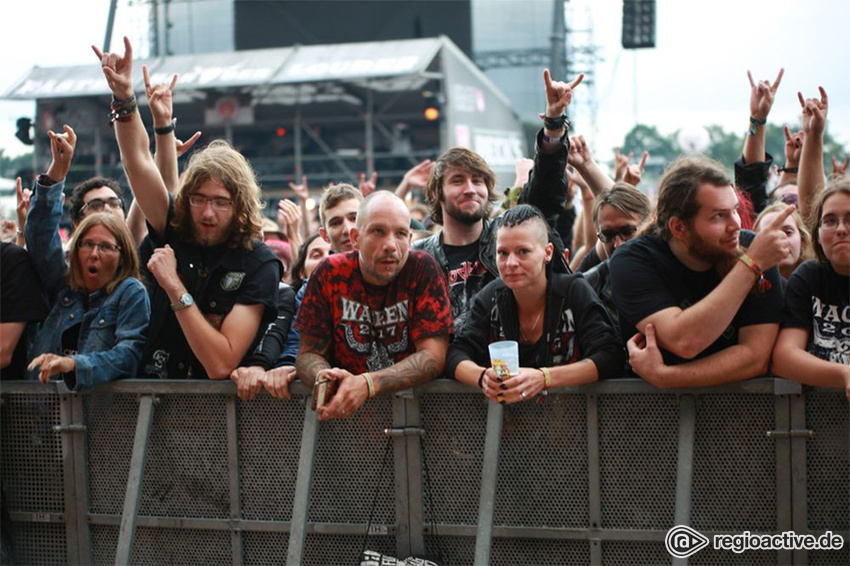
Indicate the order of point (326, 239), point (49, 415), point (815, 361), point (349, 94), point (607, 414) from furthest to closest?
point (349, 94)
point (326, 239)
point (49, 415)
point (607, 414)
point (815, 361)

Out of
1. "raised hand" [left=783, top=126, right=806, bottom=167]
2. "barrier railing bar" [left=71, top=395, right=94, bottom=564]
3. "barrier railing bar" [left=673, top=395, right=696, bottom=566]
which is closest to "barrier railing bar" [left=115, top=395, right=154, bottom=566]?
"barrier railing bar" [left=71, top=395, right=94, bottom=564]

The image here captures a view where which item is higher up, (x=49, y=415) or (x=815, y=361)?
(x=815, y=361)

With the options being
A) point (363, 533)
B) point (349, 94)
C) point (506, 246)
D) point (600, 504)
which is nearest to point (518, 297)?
point (506, 246)

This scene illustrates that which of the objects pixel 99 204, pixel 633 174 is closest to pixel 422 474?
pixel 99 204

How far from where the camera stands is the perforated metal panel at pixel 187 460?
13.1 ft

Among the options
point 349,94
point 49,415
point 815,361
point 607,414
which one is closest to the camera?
point 815,361

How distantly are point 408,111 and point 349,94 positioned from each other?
6.37 feet

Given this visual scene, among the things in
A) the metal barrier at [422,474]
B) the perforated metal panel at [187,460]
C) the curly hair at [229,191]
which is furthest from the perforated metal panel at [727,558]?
the curly hair at [229,191]

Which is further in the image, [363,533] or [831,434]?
[363,533]

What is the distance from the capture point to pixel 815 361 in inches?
134

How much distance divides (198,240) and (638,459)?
93.1 inches

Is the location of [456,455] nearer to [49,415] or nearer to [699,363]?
[699,363]

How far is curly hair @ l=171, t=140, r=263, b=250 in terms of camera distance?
4.36m

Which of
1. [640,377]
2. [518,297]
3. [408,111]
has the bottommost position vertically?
[640,377]
